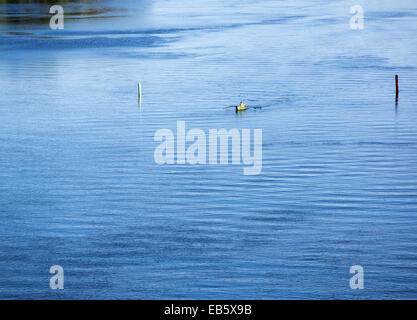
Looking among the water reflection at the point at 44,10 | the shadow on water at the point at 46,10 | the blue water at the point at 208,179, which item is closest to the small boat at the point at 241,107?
the blue water at the point at 208,179

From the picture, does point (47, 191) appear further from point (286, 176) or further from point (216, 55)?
point (216, 55)

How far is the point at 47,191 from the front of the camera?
37.6m

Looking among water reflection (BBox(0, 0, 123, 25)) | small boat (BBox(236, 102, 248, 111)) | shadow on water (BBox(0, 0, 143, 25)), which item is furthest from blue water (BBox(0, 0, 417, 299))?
water reflection (BBox(0, 0, 123, 25))

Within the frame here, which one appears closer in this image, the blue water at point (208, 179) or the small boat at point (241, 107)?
the blue water at point (208, 179)

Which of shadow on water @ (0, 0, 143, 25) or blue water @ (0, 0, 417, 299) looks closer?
blue water @ (0, 0, 417, 299)

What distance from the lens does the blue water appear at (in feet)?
90.1

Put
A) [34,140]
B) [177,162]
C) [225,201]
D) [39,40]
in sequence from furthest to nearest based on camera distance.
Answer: [39,40]
[34,140]
[177,162]
[225,201]

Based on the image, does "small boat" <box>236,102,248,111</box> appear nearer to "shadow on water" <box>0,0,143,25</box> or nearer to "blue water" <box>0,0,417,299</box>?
"blue water" <box>0,0,417,299</box>

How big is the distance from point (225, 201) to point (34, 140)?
18936 mm

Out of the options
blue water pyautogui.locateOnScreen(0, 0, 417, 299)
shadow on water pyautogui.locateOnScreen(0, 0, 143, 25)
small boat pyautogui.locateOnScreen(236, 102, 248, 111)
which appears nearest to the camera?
blue water pyautogui.locateOnScreen(0, 0, 417, 299)

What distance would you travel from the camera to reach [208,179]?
127 feet

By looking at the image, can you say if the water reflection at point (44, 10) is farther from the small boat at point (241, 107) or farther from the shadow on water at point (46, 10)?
the small boat at point (241, 107)

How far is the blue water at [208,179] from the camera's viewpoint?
2747 cm
